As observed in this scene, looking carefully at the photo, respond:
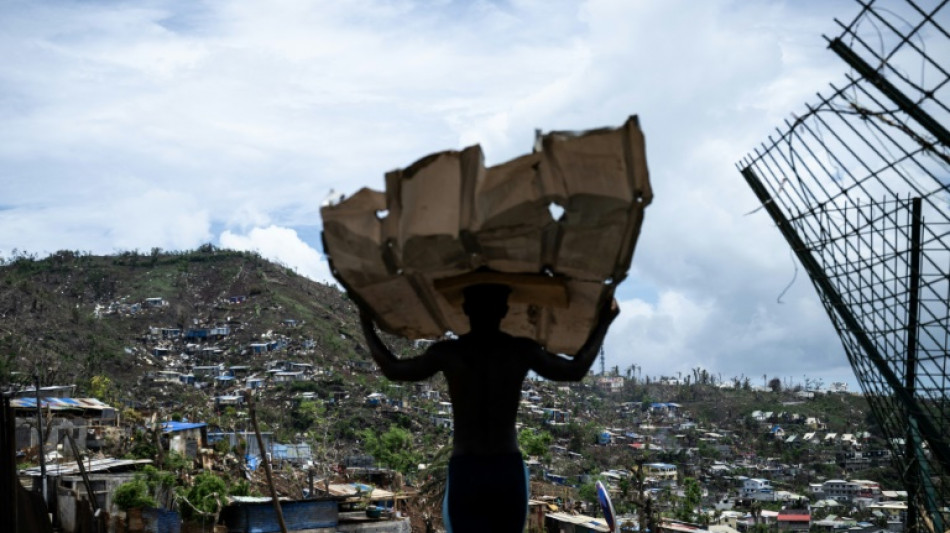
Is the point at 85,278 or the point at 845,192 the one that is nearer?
the point at 845,192

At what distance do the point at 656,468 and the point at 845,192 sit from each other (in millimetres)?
55956

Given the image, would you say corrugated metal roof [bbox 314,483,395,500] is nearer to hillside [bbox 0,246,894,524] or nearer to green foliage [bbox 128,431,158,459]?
green foliage [bbox 128,431,158,459]

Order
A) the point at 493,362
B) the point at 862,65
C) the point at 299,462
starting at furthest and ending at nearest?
the point at 299,462 → the point at 862,65 → the point at 493,362

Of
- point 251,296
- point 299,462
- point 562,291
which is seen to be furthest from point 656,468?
point 562,291

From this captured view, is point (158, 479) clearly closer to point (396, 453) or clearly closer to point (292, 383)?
point (396, 453)

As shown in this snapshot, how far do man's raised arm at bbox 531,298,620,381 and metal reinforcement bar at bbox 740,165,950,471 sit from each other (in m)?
5.62

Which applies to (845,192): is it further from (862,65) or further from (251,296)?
(251,296)

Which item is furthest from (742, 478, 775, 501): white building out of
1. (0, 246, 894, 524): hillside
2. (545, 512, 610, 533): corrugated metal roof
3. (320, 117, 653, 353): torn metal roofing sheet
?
(320, 117, 653, 353): torn metal roofing sheet

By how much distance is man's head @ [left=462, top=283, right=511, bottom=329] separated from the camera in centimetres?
332

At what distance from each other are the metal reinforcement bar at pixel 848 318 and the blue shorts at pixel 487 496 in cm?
589

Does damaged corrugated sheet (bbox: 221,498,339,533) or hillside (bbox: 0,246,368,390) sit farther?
hillside (bbox: 0,246,368,390)

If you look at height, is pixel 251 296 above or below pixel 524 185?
above

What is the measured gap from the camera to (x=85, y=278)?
99.0 m

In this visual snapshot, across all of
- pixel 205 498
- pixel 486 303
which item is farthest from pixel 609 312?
pixel 205 498
